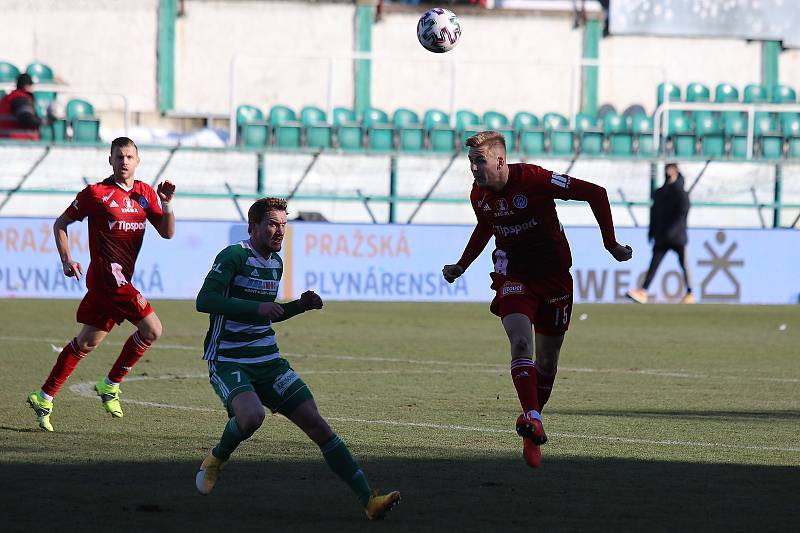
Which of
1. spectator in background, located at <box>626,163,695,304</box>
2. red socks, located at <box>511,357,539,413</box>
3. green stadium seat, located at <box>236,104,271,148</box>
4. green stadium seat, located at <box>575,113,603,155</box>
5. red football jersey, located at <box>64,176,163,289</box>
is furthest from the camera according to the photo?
green stadium seat, located at <box>575,113,603,155</box>

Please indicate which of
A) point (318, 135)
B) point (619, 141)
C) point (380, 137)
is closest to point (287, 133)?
point (318, 135)

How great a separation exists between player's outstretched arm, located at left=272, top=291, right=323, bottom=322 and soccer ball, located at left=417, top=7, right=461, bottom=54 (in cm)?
1001

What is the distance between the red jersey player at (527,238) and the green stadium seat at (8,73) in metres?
22.9

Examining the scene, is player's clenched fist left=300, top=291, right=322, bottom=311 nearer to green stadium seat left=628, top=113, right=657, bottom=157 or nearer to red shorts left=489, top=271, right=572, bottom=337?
red shorts left=489, top=271, right=572, bottom=337

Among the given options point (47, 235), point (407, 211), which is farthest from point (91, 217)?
point (407, 211)

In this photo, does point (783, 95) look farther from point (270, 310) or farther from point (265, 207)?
point (270, 310)

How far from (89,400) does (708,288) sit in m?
16.3

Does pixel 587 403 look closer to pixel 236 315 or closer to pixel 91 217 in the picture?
pixel 91 217

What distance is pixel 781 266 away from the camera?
2619 cm

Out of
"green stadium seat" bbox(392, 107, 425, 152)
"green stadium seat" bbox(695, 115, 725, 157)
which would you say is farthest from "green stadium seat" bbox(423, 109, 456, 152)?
"green stadium seat" bbox(695, 115, 725, 157)

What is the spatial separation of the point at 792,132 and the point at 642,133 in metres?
3.84

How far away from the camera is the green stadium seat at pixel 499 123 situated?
30823 mm

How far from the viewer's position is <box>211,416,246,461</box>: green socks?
704 centimetres

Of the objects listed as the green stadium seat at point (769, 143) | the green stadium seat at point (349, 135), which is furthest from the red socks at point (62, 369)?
the green stadium seat at point (769, 143)
